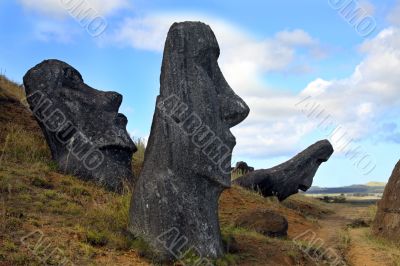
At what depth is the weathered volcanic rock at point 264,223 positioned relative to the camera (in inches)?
499

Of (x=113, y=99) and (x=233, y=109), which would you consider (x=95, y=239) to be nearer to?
(x=233, y=109)

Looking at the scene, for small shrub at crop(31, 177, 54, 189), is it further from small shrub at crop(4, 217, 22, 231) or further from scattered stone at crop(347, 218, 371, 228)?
scattered stone at crop(347, 218, 371, 228)

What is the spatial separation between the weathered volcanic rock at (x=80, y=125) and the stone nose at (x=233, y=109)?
511cm

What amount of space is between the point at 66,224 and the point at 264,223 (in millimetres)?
5036

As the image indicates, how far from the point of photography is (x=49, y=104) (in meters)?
15.1

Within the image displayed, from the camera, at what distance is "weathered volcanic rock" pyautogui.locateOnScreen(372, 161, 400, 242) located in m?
14.8

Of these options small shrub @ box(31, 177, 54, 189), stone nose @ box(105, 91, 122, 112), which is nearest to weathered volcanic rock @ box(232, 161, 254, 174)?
stone nose @ box(105, 91, 122, 112)

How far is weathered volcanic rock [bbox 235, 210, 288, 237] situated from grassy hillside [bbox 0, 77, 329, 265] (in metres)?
0.31

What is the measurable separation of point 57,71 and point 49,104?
41.3 inches

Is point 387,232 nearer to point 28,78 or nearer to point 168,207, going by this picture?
point 168,207

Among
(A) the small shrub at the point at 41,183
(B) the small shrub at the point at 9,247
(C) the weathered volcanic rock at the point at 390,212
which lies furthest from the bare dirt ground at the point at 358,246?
(B) the small shrub at the point at 9,247

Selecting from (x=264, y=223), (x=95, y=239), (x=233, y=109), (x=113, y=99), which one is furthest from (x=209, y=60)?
(x=113, y=99)

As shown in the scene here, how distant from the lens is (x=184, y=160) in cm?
927

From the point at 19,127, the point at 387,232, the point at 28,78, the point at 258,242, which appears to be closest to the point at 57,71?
the point at 28,78
